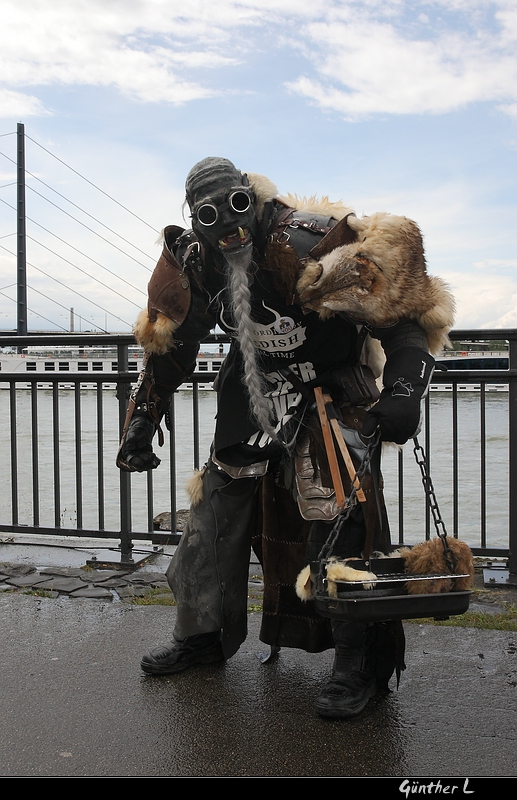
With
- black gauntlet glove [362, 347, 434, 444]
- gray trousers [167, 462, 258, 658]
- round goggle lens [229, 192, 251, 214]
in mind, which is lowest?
gray trousers [167, 462, 258, 658]

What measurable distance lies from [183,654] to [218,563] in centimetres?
38

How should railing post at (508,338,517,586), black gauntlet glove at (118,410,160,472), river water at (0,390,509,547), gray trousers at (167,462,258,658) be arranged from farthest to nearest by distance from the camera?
1. river water at (0,390,509,547)
2. railing post at (508,338,517,586)
3. black gauntlet glove at (118,410,160,472)
4. gray trousers at (167,462,258,658)

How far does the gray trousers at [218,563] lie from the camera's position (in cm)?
287

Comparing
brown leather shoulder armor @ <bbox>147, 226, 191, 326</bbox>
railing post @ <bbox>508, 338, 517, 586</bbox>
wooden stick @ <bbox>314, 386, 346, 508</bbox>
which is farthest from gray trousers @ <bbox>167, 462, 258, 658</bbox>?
railing post @ <bbox>508, 338, 517, 586</bbox>

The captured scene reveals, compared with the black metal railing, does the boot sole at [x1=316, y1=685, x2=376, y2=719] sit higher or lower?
lower

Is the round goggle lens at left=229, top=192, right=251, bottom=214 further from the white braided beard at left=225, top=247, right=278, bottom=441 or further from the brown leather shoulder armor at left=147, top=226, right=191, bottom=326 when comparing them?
the brown leather shoulder armor at left=147, top=226, right=191, bottom=326

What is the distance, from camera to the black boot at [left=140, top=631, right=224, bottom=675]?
2850 mm

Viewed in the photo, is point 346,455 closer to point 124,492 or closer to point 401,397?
point 401,397

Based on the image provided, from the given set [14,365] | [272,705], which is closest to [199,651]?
[272,705]

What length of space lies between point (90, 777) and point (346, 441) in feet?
4.28

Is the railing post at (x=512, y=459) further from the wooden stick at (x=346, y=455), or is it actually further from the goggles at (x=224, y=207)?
the goggles at (x=224, y=207)

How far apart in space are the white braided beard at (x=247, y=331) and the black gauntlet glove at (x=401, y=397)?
418 millimetres

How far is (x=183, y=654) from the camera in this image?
2.89m

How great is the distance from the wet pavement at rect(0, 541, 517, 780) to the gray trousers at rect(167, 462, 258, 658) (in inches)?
7.7
